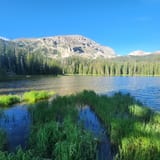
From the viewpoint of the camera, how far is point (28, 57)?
146 meters

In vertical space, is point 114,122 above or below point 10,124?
above

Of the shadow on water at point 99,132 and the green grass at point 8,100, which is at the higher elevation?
the shadow on water at point 99,132

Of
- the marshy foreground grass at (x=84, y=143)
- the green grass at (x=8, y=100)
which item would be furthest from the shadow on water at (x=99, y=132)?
the green grass at (x=8, y=100)

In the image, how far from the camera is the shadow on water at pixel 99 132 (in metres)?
12.7

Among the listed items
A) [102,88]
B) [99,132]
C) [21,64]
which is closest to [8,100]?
[99,132]

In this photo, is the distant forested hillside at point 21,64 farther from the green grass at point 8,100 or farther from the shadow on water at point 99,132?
the shadow on water at point 99,132

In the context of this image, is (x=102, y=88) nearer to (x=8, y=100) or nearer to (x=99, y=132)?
(x=8, y=100)

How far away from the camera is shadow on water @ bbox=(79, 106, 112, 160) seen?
41.8 feet

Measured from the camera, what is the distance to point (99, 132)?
16469 mm

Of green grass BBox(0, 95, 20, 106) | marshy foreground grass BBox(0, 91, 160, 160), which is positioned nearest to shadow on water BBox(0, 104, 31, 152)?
marshy foreground grass BBox(0, 91, 160, 160)

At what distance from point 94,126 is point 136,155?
751cm

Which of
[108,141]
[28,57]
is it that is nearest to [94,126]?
[108,141]

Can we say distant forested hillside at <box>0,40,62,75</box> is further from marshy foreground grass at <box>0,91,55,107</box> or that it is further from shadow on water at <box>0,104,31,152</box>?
shadow on water at <box>0,104,31,152</box>

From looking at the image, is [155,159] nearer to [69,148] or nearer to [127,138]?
[127,138]
